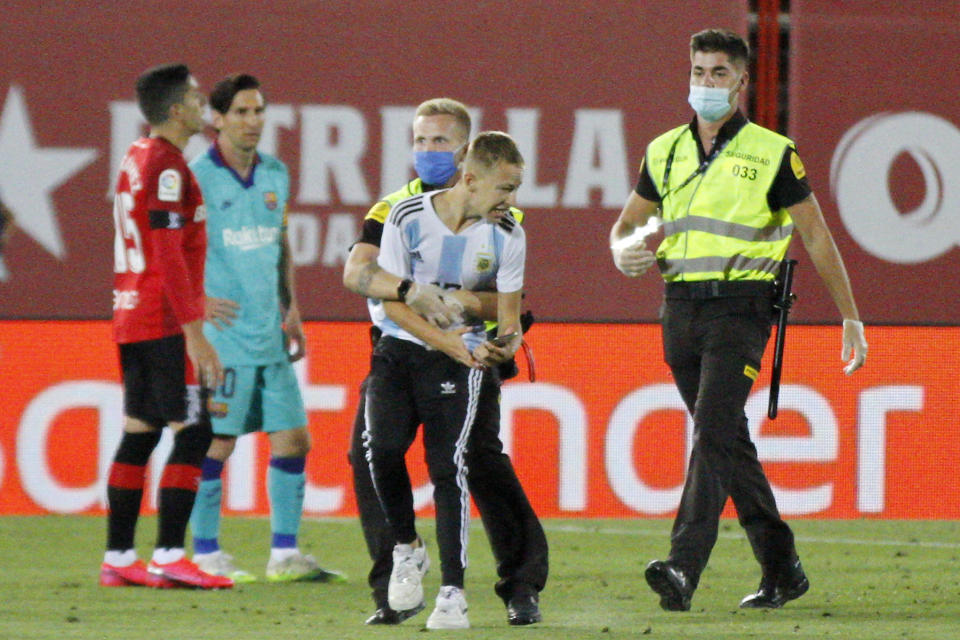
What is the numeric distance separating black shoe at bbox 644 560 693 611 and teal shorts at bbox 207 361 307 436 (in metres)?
1.87

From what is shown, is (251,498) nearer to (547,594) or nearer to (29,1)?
(547,594)

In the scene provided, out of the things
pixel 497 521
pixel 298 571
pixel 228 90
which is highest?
pixel 228 90

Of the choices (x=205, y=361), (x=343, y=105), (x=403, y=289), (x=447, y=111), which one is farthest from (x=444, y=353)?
(x=343, y=105)

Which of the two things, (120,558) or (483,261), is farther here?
(120,558)

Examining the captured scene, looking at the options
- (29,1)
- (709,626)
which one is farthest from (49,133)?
(709,626)

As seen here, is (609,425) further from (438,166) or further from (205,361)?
(438,166)

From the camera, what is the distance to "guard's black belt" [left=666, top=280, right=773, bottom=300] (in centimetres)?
553

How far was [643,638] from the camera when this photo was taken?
16.5ft

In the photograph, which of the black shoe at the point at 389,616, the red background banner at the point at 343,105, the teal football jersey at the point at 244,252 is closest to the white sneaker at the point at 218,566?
the teal football jersey at the point at 244,252

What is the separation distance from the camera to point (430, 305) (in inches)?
199

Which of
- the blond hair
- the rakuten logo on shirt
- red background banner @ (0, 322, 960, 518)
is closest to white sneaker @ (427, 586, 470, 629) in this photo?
the blond hair

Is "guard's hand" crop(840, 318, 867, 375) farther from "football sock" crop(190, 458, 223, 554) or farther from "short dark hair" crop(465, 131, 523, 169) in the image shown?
"football sock" crop(190, 458, 223, 554)

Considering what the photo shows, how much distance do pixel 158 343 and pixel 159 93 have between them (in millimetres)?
838

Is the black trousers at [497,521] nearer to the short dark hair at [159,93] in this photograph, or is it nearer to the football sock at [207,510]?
the football sock at [207,510]
